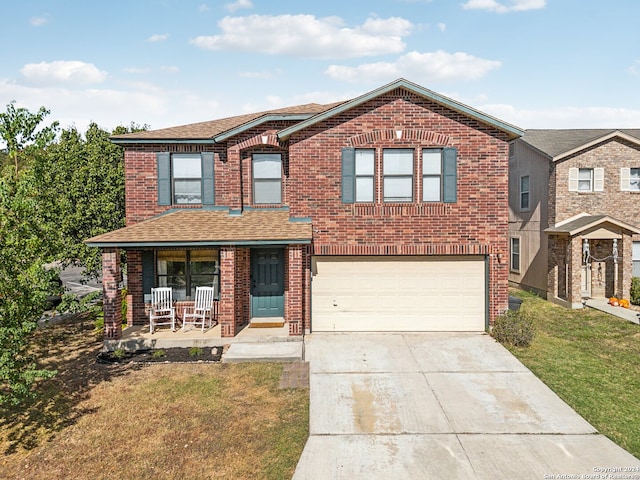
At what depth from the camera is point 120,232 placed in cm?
1156

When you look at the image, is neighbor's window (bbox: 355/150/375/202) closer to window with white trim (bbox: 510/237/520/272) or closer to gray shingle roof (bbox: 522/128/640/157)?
gray shingle roof (bbox: 522/128/640/157)

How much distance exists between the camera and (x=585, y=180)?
16.8 m

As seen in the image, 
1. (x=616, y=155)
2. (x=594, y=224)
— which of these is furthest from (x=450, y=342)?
→ (x=616, y=155)

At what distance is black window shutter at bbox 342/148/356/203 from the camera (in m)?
11.9

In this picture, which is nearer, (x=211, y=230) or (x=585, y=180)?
(x=211, y=230)

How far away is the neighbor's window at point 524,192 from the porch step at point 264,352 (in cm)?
1379

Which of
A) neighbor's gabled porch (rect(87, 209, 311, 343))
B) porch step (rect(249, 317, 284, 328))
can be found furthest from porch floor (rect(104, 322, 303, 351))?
porch step (rect(249, 317, 284, 328))

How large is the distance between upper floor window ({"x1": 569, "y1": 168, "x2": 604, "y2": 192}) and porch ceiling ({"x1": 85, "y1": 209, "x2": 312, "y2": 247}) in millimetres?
11835

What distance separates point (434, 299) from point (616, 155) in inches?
435

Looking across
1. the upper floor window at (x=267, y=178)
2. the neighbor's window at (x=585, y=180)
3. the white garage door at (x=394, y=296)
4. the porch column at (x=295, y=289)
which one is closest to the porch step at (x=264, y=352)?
the porch column at (x=295, y=289)

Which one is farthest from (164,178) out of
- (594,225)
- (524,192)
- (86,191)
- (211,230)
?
(524,192)

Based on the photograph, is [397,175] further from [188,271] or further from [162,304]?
[162,304]

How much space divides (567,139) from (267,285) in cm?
1531

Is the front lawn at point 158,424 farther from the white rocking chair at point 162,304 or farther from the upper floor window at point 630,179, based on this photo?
the upper floor window at point 630,179
